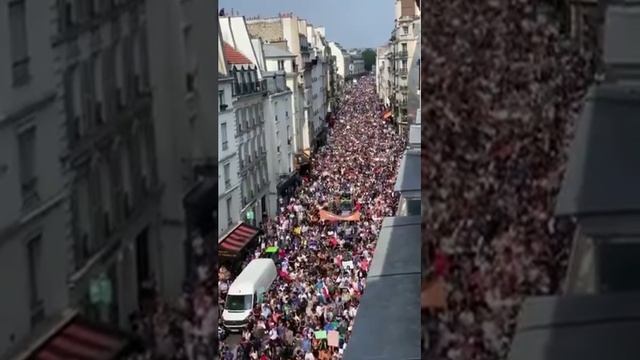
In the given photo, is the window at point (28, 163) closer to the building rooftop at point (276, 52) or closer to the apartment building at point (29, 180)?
the apartment building at point (29, 180)

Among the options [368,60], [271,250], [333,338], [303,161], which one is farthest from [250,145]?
[368,60]

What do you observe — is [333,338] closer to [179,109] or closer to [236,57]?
[179,109]

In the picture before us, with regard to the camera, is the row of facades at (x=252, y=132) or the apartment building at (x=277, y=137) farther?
the apartment building at (x=277, y=137)

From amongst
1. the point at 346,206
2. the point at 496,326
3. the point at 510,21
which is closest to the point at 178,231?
the point at 496,326

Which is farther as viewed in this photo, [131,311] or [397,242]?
[397,242]

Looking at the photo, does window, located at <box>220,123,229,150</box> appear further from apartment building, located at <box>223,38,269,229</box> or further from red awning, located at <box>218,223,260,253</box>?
red awning, located at <box>218,223,260,253</box>

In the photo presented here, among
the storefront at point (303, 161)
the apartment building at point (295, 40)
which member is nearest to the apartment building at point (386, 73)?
the apartment building at point (295, 40)

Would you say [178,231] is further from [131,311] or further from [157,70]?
[157,70]
